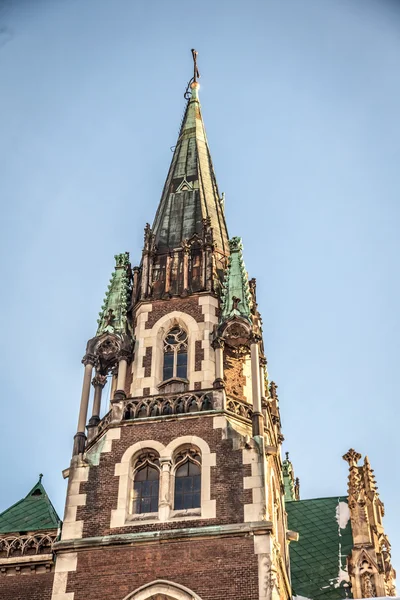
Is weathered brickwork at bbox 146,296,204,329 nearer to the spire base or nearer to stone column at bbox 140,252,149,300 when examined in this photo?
stone column at bbox 140,252,149,300

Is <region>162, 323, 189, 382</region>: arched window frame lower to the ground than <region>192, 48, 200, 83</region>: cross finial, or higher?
lower

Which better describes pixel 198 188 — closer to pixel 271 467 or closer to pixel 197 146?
pixel 197 146

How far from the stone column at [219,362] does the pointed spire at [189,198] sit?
5.53 metres

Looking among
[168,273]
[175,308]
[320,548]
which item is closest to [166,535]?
[320,548]

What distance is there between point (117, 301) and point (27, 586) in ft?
32.8

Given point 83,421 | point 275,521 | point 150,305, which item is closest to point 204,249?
point 150,305

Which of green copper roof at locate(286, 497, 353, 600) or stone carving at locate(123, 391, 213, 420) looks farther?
green copper roof at locate(286, 497, 353, 600)

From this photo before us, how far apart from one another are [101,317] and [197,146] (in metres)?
10.8

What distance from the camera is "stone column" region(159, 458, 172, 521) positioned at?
2838 cm

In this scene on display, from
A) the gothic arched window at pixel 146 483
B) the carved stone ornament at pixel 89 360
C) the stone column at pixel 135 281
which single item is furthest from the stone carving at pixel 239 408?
the stone column at pixel 135 281

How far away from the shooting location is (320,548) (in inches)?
1342

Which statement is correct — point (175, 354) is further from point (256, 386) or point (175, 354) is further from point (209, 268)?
point (209, 268)

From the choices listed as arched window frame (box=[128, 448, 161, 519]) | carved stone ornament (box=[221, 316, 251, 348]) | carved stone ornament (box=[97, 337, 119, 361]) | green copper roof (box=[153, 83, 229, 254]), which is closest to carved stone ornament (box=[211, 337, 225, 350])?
carved stone ornament (box=[221, 316, 251, 348])

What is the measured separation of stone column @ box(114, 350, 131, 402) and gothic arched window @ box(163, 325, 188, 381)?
121 centimetres
